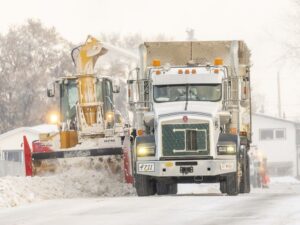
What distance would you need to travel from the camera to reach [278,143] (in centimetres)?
7925

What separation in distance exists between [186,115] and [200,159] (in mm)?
1007

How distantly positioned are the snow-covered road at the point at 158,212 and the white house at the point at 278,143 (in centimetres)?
6148

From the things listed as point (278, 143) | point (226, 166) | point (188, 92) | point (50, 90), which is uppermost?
point (50, 90)

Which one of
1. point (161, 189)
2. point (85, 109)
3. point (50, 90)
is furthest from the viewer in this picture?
point (85, 109)

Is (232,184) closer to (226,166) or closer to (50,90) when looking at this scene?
(226,166)

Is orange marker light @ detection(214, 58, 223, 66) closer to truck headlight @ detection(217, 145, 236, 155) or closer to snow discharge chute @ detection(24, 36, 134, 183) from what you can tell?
truck headlight @ detection(217, 145, 236, 155)

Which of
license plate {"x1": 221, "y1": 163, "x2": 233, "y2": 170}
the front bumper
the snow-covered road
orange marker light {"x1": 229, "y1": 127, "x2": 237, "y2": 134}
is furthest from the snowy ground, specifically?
orange marker light {"x1": 229, "y1": 127, "x2": 237, "y2": 134}

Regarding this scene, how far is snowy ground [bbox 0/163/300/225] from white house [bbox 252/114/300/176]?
186 ft

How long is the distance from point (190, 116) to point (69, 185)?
4.22m

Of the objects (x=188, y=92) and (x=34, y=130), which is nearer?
(x=188, y=92)

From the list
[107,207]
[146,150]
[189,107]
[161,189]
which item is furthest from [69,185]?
[107,207]

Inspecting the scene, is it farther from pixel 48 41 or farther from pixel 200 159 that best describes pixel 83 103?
pixel 48 41

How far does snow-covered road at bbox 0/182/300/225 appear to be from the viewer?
42.9 feet

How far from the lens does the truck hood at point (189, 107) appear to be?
20375 millimetres
